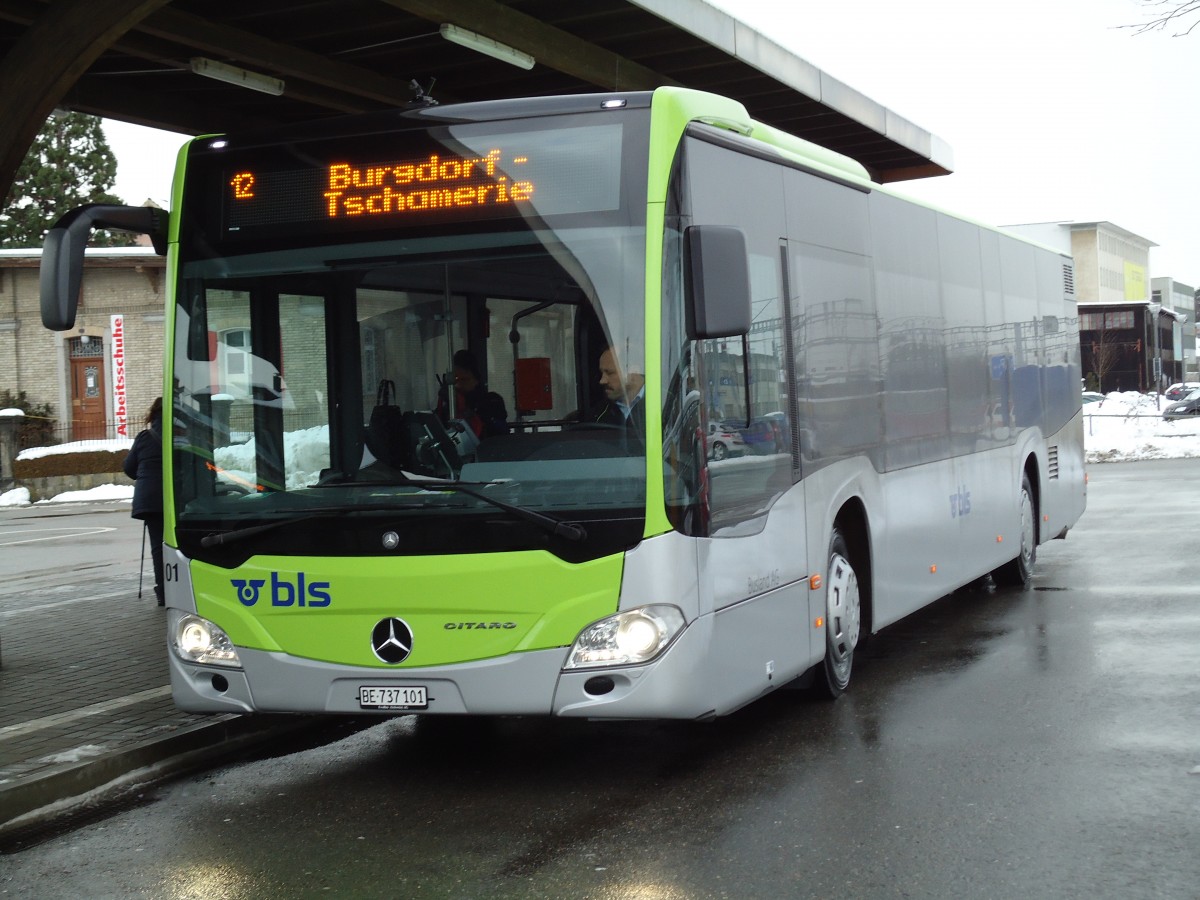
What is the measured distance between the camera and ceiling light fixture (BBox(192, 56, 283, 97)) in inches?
442

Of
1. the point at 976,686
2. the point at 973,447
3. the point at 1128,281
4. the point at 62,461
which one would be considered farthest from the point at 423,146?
the point at 1128,281

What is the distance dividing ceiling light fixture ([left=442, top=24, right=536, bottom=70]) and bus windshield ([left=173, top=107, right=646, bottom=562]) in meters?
Answer: 4.08

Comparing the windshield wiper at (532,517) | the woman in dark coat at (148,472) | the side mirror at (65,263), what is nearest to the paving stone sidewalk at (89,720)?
the woman in dark coat at (148,472)

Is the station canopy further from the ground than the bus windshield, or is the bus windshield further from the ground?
the station canopy

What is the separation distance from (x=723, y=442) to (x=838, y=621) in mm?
2072

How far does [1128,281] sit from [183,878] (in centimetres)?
16097

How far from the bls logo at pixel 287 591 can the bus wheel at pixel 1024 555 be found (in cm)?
811

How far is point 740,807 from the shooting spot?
6355 millimetres

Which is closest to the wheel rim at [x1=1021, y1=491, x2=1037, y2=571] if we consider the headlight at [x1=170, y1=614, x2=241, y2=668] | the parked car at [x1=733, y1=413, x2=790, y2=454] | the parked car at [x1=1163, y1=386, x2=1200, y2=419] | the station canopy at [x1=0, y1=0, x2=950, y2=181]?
the station canopy at [x1=0, y1=0, x2=950, y2=181]

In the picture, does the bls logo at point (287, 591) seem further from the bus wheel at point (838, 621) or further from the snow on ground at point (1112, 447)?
the snow on ground at point (1112, 447)

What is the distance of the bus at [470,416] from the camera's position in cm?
640

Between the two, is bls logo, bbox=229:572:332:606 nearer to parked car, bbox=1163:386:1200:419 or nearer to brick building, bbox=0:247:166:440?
brick building, bbox=0:247:166:440

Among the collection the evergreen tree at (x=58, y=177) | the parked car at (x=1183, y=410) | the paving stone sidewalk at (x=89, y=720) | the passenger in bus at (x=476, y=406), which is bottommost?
the paving stone sidewalk at (x=89, y=720)

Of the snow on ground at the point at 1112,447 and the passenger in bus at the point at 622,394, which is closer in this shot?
the passenger in bus at the point at 622,394
